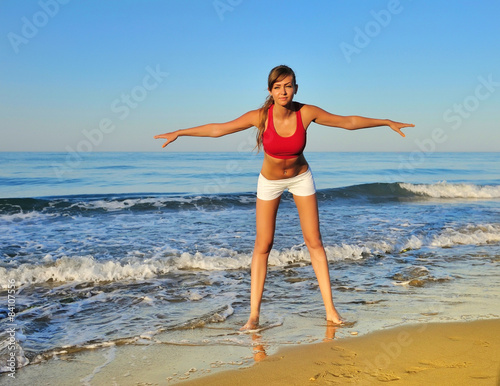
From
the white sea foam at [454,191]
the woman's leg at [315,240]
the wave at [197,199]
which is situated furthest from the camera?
the white sea foam at [454,191]

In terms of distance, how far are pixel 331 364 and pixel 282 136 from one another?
1.89m

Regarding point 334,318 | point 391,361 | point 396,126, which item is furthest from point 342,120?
point 391,361

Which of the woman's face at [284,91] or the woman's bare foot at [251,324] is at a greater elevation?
the woman's face at [284,91]

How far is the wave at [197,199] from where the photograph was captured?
47.4 ft

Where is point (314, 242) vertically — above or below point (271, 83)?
below

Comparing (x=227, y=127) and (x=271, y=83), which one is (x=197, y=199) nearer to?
(x=227, y=127)

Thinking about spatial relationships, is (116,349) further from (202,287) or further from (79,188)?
(79,188)

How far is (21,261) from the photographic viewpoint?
7.82 m

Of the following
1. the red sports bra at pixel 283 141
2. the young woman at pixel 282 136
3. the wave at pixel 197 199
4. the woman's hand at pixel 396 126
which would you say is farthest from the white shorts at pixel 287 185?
the wave at pixel 197 199

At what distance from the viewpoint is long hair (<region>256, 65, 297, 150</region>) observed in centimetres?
398

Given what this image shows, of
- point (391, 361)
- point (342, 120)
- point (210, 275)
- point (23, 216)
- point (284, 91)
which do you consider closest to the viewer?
point (391, 361)

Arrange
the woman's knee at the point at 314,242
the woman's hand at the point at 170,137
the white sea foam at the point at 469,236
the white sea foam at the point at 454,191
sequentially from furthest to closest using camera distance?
the white sea foam at the point at 454,191
the white sea foam at the point at 469,236
the woman's knee at the point at 314,242
the woman's hand at the point at 170,137

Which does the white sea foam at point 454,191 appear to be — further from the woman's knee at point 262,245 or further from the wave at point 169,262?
the woman's knee at point 262,245

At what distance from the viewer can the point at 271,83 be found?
13.2ft
